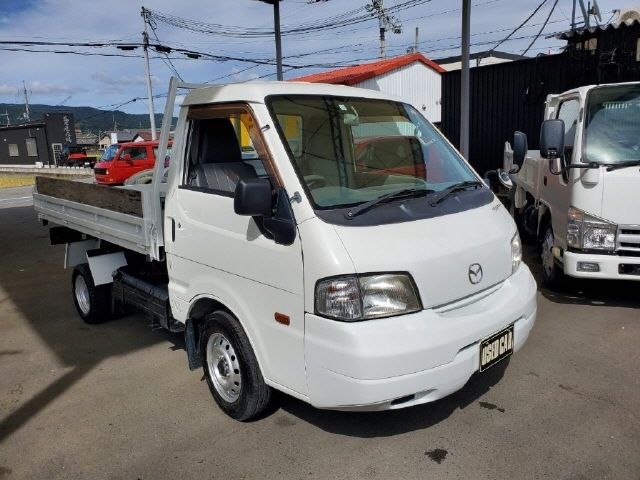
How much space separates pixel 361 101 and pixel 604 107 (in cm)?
302

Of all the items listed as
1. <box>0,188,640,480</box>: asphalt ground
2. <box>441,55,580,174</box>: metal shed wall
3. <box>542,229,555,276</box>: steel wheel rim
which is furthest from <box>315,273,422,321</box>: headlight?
<box>441,55,580,174</box>: metal shed wall

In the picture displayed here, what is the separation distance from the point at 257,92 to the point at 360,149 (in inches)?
30.6

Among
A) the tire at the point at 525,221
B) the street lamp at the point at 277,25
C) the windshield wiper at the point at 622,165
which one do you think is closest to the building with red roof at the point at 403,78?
the street lamp at the point at 277,25

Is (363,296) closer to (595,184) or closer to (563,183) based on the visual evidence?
(595,184)

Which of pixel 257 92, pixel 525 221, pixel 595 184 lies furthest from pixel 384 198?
pixel 525 221

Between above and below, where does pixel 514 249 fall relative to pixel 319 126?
below

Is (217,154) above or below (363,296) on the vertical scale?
above

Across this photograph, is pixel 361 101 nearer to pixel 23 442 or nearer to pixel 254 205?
pixel 254 205

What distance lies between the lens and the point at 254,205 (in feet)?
8.47

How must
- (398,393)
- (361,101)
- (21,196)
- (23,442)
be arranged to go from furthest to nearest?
(21,196)
(361,101)
(23,442)
(398,393)

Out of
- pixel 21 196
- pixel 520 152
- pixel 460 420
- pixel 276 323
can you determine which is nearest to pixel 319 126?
pixel 276 323

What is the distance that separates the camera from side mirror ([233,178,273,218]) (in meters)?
2.56

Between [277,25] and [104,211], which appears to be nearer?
[104,211]

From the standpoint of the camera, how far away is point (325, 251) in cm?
246
